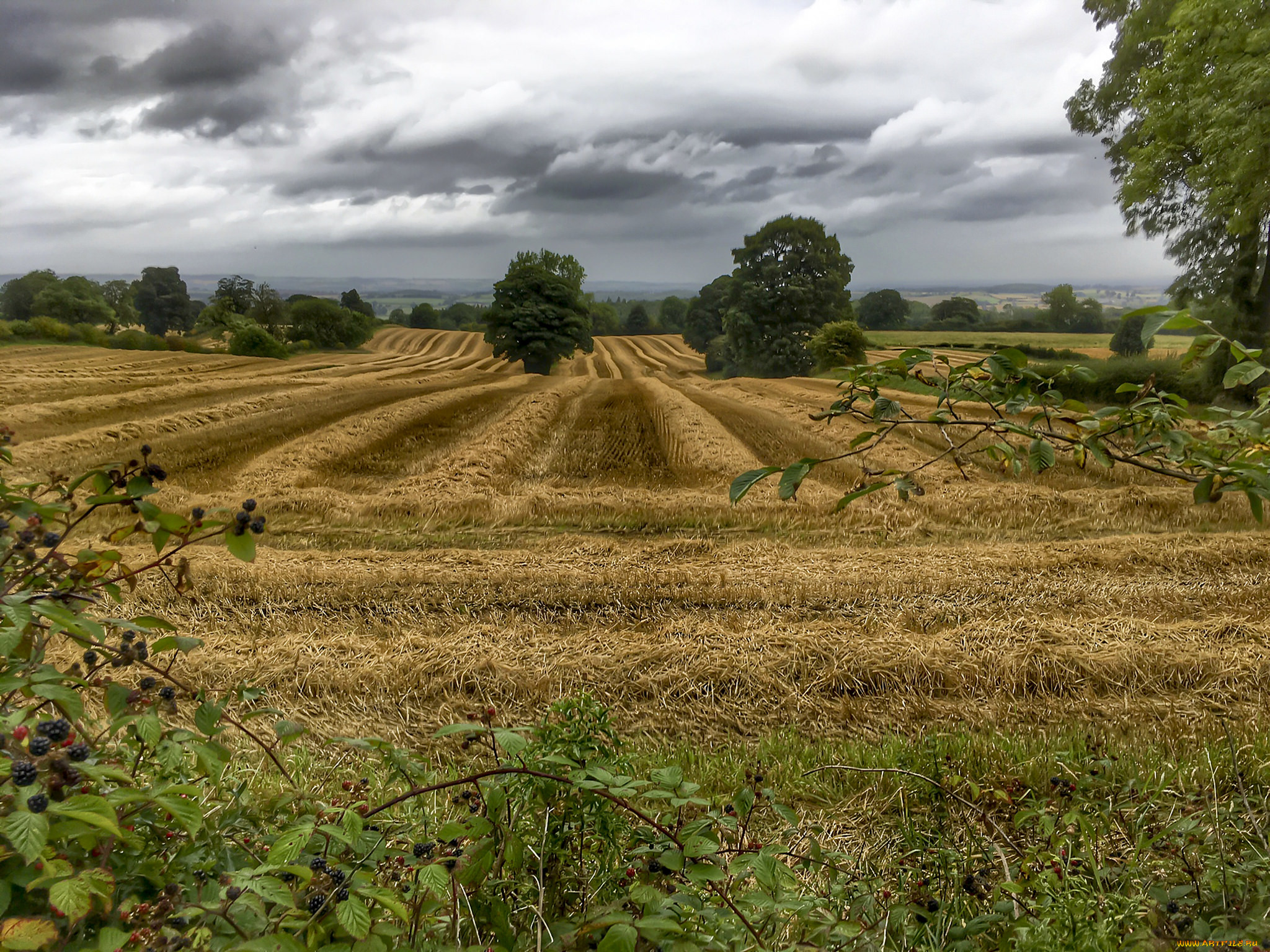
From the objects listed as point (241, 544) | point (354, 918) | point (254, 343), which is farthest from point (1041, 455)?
point (254, 343)

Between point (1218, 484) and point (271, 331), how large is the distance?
208ft

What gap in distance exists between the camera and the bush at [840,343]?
112 ft

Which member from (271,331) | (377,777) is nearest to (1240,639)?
(377,777)

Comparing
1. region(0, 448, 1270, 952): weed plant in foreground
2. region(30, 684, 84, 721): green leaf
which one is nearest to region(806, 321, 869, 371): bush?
region(0, 448, 1270, 952): weed plant in foreground

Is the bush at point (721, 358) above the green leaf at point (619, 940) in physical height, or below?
above

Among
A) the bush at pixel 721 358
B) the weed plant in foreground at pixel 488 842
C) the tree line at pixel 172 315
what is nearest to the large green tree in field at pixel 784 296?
the bush at pixel 721 358

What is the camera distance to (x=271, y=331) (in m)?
54.1

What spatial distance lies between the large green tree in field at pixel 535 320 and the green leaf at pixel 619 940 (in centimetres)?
4194

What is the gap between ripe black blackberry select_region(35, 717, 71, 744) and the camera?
1164 millimetres

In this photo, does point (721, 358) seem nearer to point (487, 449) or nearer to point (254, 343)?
point (254, 343)

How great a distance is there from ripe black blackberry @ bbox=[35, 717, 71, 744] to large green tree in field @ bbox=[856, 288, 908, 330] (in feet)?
200

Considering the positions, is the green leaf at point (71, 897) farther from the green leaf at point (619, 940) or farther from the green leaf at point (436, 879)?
the green leaf at point (619, 940)

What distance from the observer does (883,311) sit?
189 ft

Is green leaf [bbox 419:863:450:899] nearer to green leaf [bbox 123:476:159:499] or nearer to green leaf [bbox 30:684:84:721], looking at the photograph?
green leaf [bbox 30:684:84:721]
